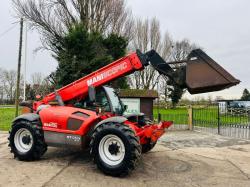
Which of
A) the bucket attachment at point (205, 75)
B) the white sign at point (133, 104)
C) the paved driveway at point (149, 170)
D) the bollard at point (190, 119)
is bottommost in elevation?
the paved driveway at point (149, 170)

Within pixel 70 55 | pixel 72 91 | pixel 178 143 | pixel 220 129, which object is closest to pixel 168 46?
pixel 70 55

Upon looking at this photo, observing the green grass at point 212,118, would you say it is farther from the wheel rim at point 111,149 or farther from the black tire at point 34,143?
the black tire at point 34,143

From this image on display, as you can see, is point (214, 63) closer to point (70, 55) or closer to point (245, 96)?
point (70, 55)

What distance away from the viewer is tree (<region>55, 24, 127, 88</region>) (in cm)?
1902

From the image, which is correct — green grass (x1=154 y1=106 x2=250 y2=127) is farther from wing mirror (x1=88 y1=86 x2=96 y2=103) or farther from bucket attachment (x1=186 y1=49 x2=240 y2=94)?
wing mirror (x1=88 y1=86 x2=96 y2=103)

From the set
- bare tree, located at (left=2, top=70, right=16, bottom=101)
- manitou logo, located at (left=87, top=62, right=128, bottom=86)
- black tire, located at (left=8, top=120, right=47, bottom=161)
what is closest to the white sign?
manitou logo, located at (left=87, top=62, right=128, bottom=86)

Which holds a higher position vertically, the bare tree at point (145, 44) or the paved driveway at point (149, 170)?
the bare tree at point (145, 44)

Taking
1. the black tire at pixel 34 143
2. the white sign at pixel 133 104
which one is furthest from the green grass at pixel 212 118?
the black tire at pixel 34 143

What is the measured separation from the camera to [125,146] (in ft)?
19.5

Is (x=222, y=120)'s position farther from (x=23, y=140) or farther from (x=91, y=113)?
(x=23, y=140)

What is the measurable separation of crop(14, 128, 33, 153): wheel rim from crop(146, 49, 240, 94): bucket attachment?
3872 millimetres

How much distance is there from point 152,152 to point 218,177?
276cm

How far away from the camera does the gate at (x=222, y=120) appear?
1443cm

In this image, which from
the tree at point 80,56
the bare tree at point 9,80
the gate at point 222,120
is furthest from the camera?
the bare tree at point 9,80
